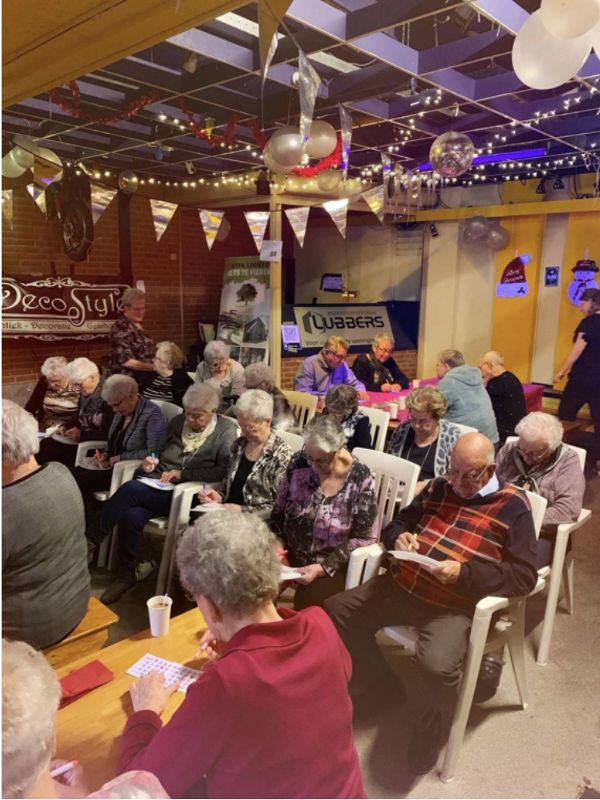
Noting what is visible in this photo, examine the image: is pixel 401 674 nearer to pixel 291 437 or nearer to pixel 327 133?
pixel 291 437

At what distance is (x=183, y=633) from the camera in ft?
5.94

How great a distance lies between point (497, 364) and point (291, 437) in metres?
2.17

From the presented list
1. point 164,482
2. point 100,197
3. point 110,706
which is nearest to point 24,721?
point 110,706

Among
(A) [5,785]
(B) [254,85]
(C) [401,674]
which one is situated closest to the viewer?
(A) [5,785]

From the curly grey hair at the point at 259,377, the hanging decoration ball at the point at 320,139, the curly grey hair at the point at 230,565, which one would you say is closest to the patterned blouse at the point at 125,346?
the curly grey hair at the point at 259,377

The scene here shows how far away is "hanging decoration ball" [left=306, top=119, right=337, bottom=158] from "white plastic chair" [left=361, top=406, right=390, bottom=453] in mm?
1888

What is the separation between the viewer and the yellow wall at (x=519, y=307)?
26.8 feet

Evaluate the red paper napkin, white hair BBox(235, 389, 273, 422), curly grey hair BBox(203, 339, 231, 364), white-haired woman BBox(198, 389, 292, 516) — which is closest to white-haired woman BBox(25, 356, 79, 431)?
curly grey hair BBox(203, 339, 231, 364)

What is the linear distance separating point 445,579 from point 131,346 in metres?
3.73

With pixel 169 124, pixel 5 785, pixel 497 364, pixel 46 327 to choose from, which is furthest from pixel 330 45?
pixel 46 327

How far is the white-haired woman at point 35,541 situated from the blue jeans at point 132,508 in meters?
1.23

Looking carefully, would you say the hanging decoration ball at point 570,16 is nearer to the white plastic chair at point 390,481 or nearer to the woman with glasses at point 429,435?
the woman with glasses at point 429,435

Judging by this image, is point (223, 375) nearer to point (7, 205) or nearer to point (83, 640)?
point (83, 640)

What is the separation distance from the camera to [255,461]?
3.02 meters
